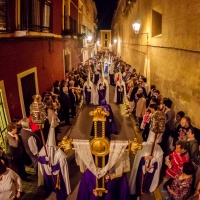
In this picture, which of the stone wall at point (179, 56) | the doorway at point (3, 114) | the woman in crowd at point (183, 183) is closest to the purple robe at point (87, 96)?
the stone wall at point (179, 56)

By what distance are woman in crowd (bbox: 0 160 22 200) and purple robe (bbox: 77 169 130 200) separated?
1.21 m

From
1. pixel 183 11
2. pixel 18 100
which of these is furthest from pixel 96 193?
pixel 183 11

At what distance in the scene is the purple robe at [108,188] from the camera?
177 inches

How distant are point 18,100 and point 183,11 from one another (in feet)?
19.4

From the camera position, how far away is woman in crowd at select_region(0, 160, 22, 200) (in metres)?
4.46

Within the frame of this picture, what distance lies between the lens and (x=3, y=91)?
6.97m

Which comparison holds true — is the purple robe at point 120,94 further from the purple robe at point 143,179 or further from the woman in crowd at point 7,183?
the woman in crowd at point 7,183

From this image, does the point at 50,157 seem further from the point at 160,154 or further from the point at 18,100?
the point at 18,100

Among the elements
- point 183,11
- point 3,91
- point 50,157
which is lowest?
point 50,157

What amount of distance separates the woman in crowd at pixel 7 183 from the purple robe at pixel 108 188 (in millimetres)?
Answer: 1210

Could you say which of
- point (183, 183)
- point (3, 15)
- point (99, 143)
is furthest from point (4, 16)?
point (183, 183)

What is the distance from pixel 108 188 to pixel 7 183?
178cm

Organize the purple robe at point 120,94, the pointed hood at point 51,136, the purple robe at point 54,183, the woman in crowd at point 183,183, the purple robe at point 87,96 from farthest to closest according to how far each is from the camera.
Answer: the purple robe at point 87,96, the purple robe at point 120,94, the purple robe at point 54,183, the pointed hood at point 51,136, the woman in crowd at point 183,183

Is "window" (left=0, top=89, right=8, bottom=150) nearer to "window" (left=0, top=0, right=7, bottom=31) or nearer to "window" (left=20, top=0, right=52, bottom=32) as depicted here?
"window" (left=0, top=0, right=7, bottom=31)
